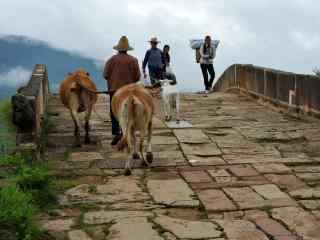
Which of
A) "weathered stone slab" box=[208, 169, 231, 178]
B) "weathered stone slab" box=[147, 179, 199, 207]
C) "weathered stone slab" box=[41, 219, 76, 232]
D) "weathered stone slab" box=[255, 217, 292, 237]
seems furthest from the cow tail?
"weathered stone slab" box=[255, 217, 292, 237]

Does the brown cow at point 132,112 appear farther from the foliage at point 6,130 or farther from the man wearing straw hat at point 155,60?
the man wearing straw hat at point 155,60

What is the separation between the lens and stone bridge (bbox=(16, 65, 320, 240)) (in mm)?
6590

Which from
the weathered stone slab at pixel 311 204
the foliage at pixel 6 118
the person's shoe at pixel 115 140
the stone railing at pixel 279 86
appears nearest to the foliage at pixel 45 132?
the foliage at pixel 6 118

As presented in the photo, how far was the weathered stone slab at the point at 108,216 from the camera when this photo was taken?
680 centimetres

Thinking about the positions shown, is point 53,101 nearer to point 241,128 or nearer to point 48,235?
point 241,128

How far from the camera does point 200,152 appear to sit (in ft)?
34.9

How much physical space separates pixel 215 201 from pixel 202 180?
1092 mm

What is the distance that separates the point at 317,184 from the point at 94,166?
10.9 ft

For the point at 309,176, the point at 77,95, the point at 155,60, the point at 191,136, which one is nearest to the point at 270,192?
the point at 309,176

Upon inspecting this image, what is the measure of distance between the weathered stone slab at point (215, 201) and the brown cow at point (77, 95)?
373cm

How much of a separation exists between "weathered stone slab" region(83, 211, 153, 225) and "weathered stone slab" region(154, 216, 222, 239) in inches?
9.8

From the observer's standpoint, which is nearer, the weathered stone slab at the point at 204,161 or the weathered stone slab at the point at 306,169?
the weathered stone slab at the point at 306,169

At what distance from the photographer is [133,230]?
6.46 meters

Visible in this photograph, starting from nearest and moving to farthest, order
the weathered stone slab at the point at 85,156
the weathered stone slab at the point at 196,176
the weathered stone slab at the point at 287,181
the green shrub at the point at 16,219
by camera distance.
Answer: the green shrub at the point at 16,219
the weathered stone slab at the point at 287,181
the weathered stone slab at the point at 196,176
the weathered stone slab at the point at 85,156
